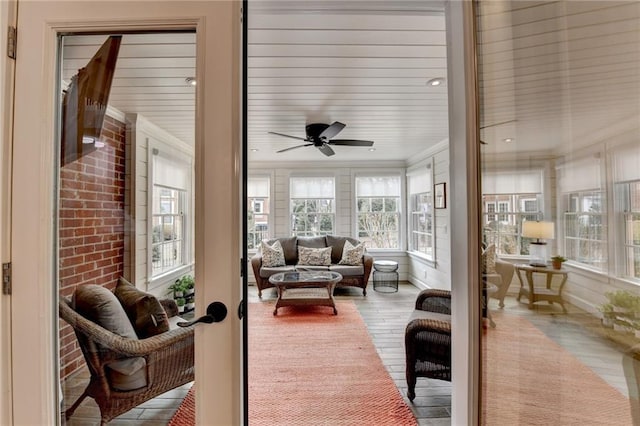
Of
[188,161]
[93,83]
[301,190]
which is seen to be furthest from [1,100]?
[301,190]

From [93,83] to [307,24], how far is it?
1.15m

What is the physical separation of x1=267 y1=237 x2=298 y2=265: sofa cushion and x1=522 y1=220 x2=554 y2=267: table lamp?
4708mm

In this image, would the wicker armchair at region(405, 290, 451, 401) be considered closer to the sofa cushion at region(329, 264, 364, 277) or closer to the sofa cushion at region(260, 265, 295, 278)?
the sofa cushion at region(329, 264, 364, 277)

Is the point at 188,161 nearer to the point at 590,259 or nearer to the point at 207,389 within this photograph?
the point at 207,389

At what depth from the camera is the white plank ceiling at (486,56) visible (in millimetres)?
920

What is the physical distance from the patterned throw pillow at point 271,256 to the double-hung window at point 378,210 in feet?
5.97

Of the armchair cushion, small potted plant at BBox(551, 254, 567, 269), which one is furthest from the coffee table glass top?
small potted plant at BBox(551, 254, 567, 269)

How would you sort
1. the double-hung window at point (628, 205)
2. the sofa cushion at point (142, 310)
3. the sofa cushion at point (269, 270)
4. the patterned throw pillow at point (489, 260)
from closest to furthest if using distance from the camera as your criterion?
the double-hung window at point (628, 205)
the patterned throw pillow at point (489, 260)
the sofa cushion at point (142, 310)
the sofa cushion at point (269, 270)

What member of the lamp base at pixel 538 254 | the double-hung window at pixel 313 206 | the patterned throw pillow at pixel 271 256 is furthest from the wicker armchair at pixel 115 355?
the double-hung window at pixel 313 206

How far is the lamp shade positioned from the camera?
1.04 meters

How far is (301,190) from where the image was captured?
608cm

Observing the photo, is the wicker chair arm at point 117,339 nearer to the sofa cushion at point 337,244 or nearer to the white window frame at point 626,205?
the white window frame at point 626,205

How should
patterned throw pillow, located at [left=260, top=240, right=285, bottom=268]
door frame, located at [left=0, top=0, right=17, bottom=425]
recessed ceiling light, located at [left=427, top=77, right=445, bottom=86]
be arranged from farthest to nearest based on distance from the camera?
patterned throw pillow, located at [left=260, top=240, right=285, bottom=268]
recessed ceiling light, located at [left=427, top=77, right=445, bottom=86]
door frame, located at [left=0, top=0, right=17, bottom=425]

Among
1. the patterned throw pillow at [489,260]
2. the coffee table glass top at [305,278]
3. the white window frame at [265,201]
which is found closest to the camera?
the patterned throw pillow at [489,260]
